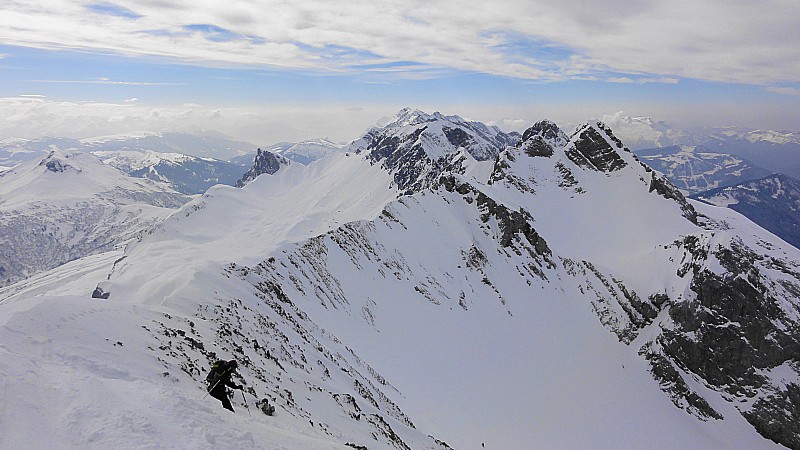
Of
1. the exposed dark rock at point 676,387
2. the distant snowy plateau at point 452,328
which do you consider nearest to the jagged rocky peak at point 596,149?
the distant snowy plateau at point 452,328

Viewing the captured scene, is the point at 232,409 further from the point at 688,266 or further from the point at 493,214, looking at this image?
the point at 688,266

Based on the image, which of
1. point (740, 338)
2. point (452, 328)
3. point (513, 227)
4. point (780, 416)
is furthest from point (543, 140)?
point (780, 416)

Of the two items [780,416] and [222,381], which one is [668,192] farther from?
[222,381]

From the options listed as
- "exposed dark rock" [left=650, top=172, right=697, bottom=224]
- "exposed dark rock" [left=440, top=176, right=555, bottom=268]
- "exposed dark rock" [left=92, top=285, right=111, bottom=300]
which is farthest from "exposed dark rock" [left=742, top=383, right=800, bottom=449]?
"exposed dark rock" [left=92, top=285, right=111, bottom=300]

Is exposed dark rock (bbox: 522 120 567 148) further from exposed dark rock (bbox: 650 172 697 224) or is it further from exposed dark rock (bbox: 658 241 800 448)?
exposed dark rock (bbox: 658 241 800 448)

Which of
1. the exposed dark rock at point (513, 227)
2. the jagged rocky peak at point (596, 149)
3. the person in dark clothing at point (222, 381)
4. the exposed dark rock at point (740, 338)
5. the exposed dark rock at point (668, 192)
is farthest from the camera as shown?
the jagged rocky peak at point (596, 149)

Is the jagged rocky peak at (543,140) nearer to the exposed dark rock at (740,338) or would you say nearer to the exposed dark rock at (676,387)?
the exposed dark rock at (740,338)
